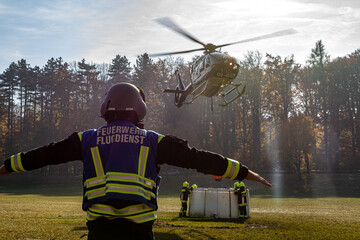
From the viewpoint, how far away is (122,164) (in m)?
2.84

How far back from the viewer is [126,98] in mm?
3158

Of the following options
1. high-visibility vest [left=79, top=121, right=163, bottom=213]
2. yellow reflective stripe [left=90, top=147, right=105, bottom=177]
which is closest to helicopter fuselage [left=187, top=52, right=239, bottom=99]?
high-visibility vest [left=79, top=121, right=163, bottom=213]

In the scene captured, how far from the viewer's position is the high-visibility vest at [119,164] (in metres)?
2.82

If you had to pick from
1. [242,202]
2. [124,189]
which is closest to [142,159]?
[124,189]

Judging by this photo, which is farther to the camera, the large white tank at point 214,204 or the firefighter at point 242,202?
the large white tank at point 214,204

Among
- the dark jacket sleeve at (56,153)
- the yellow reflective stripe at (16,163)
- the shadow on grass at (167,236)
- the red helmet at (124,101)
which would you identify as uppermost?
the red helmet at (124,101)

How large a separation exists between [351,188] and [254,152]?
1632 centimetres

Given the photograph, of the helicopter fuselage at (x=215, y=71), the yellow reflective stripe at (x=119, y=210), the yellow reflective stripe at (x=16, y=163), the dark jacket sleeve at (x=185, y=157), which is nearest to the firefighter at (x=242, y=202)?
the helicopter fuselage at (x=215, y=71)

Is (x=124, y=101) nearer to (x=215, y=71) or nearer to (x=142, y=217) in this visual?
(x=142, y=217)

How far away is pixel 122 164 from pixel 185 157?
20.6 inches

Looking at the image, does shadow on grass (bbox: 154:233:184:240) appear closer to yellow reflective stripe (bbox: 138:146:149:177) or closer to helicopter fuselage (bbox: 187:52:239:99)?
yellow reflective stripe (bbox: 138:146:149:177)

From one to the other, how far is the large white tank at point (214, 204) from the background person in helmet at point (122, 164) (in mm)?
12448

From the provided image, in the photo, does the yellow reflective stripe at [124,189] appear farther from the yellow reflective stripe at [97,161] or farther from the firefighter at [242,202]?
the firefighter at [242,202]

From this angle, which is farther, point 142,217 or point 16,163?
point 16,163
